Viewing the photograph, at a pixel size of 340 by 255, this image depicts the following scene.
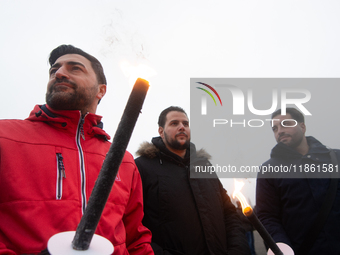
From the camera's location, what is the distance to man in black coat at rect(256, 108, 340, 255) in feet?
9.27

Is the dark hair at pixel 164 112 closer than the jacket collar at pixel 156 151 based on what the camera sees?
No

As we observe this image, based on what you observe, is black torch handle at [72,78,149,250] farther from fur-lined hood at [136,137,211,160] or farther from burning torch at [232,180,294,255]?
fur-lined hood at [136,137,211,160]

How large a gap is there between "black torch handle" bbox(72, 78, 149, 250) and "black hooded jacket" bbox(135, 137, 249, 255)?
1.92 m

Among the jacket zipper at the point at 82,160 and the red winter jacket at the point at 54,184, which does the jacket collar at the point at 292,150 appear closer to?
the red winter jacket at the point at 54,184

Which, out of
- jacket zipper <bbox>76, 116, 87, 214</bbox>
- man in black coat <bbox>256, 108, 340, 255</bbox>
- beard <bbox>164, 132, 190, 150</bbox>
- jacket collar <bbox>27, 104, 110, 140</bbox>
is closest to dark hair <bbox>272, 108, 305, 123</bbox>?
man in black coat <bbox>256, 108, 340, 255</bbox>

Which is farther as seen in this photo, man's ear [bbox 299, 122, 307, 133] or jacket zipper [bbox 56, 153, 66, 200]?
man's ear [bbox 299, 122, 307, 133]

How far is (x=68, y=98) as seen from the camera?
204 cm

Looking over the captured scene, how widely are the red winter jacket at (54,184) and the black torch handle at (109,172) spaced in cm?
82

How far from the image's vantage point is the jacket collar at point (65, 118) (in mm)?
1931

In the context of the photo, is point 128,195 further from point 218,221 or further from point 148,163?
point 218,221

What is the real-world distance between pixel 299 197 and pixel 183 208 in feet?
5.00

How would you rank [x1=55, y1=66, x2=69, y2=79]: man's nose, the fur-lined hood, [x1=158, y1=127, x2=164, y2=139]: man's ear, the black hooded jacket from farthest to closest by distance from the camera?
[x1=158, y1=127, x2=164, y2=139]: man's ear, the fur-lined hood, the black hooded jacket, [x1=55, y1=66, x2=69, y2=79]: man's nose

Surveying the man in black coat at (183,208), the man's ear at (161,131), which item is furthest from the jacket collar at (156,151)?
the man's ear at (161,131)

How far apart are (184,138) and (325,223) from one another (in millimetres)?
2048
